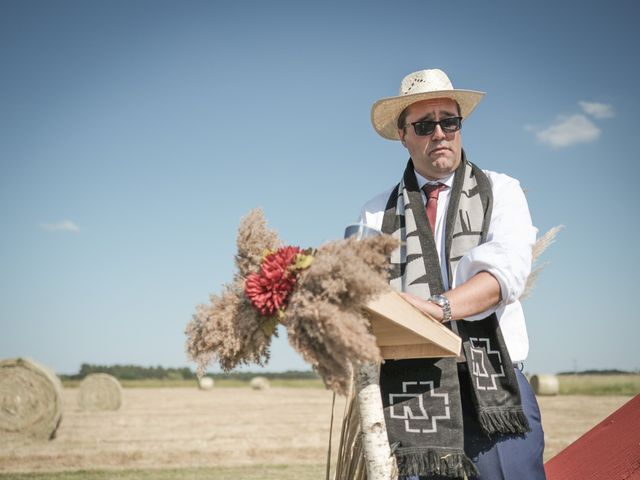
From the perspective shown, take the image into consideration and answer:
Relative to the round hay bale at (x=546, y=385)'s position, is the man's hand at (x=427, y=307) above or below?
above

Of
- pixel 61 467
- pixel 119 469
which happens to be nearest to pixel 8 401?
pixel 61 467

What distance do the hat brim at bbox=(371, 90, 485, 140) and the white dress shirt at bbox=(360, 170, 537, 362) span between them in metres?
0.31

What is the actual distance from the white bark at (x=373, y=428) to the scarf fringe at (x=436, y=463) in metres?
0.42

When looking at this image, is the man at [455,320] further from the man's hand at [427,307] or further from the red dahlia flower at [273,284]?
the red dahlia flower at [273,284]

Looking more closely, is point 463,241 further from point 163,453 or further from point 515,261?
point 163,453

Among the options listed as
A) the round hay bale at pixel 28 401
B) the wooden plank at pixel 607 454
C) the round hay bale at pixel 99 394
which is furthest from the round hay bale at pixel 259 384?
the wooden plank at pixel 607 454

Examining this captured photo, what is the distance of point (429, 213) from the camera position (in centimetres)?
249

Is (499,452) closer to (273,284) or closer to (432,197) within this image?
(432,197)

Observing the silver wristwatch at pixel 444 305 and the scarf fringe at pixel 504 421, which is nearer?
the silver wristwatch at pixel 444 305

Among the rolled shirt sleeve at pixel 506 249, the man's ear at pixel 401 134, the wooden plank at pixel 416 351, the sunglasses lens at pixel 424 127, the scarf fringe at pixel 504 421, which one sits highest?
the man's ear at pixel 401 134

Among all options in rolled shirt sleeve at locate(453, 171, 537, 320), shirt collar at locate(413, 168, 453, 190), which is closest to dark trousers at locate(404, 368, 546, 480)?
rolled shirt sleeve at locate(453, 171, 537, 320)

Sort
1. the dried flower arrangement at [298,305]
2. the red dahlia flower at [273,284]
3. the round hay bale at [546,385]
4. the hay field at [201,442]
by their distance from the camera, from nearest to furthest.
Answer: the dried flower arrangement at [298,305] < the red dahlia flower at [273,284] < the hay field at [201,442] < the round hay bale at [546,385]

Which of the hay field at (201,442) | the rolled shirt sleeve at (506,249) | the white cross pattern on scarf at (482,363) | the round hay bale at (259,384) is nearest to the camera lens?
the rolled shirt sleeve at (506,249)

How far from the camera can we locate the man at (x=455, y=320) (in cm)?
215
